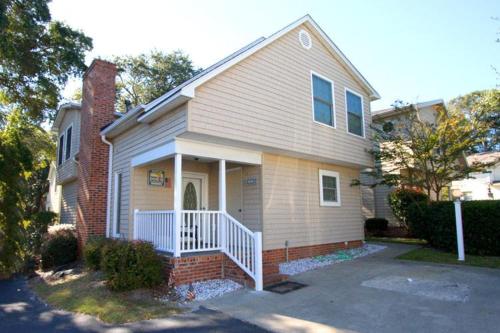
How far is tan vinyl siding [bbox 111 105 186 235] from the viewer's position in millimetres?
8219

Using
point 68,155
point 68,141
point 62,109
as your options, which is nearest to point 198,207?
point 68,155

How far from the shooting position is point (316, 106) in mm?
11383

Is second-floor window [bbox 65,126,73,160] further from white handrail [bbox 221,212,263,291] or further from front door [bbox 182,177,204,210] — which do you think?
white handrail [bbox 221,212,263,291]

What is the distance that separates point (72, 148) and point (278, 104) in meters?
8.85

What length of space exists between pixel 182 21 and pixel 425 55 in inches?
377

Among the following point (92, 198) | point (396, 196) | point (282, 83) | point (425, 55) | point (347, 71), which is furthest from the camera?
point (396, 196)

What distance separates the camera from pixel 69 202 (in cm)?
1518

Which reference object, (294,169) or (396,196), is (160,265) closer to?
(294,169)

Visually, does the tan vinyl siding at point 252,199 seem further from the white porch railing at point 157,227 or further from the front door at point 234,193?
the white porch railing at point 157,227

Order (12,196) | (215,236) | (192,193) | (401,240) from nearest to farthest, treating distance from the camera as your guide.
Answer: (215,236)
(192,193)
(12,196)
(401,240)

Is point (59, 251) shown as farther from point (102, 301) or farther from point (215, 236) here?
point (215, 236)

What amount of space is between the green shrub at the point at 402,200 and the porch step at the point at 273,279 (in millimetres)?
9764

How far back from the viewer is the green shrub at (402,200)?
15953 millimetres

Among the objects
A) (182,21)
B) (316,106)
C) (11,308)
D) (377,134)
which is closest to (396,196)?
(377,134)
